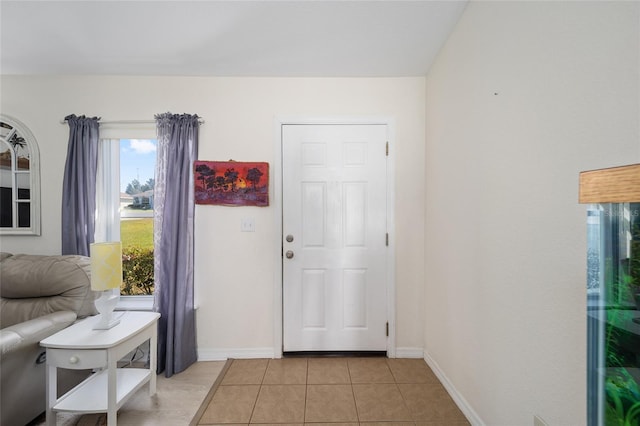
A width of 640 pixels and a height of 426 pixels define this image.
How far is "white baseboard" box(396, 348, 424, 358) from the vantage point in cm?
237

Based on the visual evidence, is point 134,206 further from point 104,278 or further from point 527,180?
point 527,180

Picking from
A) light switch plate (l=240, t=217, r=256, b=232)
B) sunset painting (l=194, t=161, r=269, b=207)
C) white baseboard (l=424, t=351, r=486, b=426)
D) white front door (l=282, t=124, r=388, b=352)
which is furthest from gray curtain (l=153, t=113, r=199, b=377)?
white baseboard (l=424, t=351, r=486, b=426)

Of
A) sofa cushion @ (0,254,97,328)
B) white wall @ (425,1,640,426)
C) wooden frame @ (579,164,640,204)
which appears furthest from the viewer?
sofa cushion @ (0,254,97,328)

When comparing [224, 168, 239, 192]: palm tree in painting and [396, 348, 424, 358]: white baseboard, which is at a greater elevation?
[224, 168, 239, 192]: palm tree in painting

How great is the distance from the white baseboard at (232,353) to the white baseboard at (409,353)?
1106 millimetres

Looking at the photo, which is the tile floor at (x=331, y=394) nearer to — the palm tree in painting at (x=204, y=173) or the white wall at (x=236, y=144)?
the white wall at (x=236, y=144)

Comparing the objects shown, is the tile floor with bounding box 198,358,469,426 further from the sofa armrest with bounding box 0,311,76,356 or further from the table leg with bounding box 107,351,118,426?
the sofa armrest with bounding box 0,311,76,356

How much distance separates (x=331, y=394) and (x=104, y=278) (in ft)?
5.47

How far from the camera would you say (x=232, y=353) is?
2379 mm

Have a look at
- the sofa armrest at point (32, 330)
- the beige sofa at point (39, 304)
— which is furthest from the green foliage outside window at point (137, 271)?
the sofa armrest at point (32, 330)

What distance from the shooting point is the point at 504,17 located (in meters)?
1.31

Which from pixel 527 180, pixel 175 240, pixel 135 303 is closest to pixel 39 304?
pixel 135 303

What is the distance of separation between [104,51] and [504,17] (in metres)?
2.65

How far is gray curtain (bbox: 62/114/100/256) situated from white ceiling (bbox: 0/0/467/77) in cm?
51
